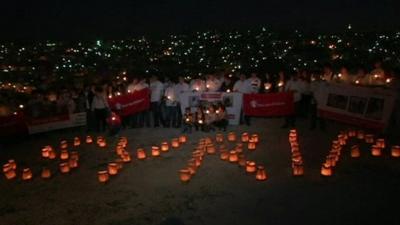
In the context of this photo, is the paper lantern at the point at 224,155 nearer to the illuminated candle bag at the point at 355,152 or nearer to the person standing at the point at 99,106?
the illuminated candle bag at the point at 355,152

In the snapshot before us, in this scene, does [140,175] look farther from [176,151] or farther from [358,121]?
[358,121]

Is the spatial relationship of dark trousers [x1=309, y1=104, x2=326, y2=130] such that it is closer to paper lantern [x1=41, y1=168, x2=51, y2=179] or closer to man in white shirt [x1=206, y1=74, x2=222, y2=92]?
man in white shirt [x1=206, y1=74, x2=222, y2=92]

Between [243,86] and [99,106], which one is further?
[243,86]

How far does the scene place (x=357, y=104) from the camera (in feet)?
41.3

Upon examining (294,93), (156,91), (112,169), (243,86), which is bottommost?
(112,169)

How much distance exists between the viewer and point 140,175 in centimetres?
952

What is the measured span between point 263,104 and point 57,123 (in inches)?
282

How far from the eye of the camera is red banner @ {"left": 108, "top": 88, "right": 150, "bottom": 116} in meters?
14.2

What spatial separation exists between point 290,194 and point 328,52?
106ft

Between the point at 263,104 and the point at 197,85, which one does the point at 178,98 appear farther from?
the point at 263,104

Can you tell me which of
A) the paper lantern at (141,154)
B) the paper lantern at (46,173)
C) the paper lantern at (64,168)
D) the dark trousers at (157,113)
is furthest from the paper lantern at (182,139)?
the paper lantern at (46,173)

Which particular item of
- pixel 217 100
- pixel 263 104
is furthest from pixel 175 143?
pixel 263 104

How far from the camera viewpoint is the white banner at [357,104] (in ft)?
38.6

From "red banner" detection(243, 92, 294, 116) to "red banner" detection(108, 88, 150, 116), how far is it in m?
3.58
